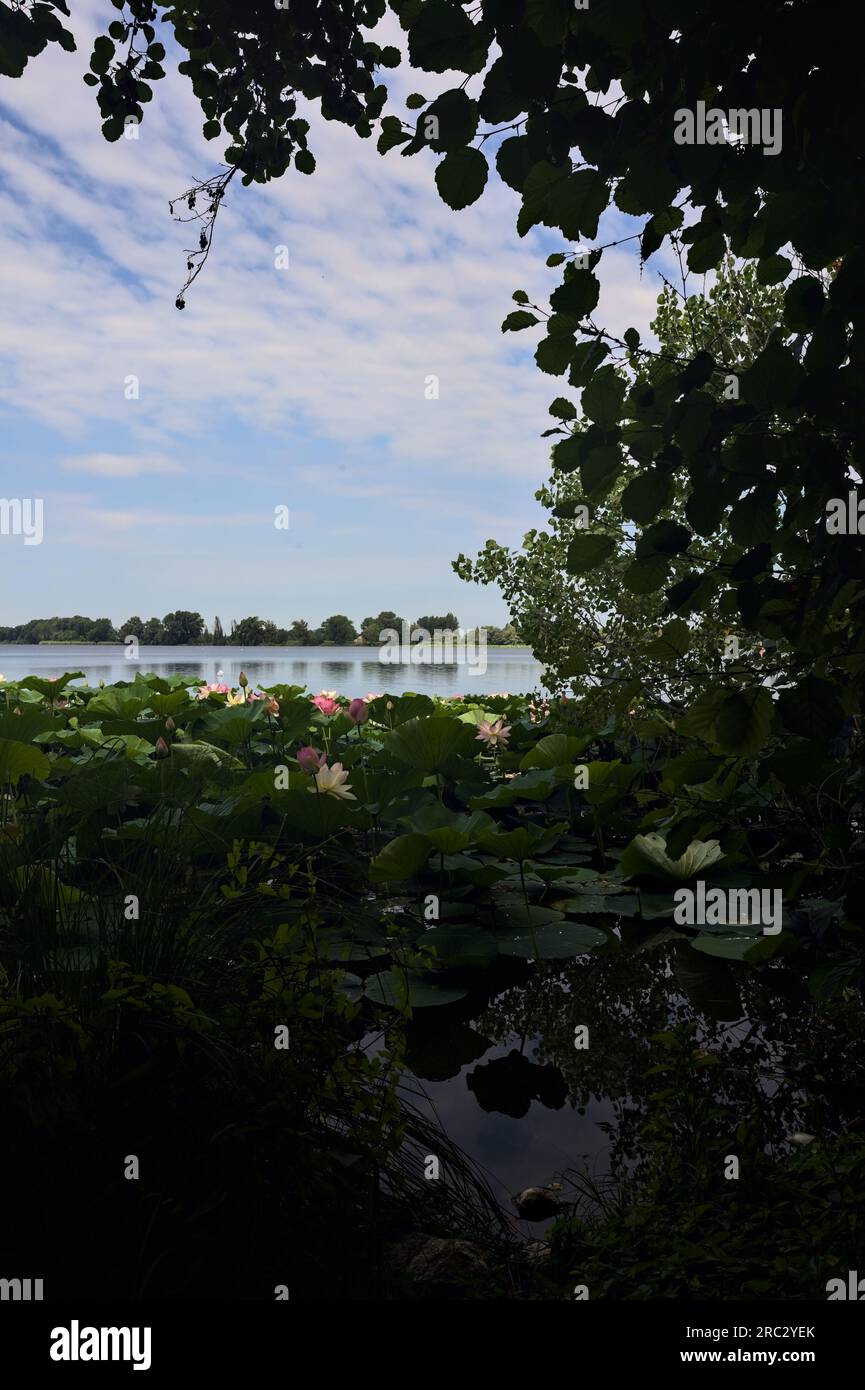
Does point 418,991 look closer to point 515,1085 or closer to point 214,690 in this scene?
point 515,1085

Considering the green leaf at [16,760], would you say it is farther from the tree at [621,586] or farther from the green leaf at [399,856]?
the tree at [621,586]

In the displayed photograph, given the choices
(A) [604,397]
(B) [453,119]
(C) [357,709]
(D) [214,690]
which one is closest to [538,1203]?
(A) [604,397]

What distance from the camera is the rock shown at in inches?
79.6

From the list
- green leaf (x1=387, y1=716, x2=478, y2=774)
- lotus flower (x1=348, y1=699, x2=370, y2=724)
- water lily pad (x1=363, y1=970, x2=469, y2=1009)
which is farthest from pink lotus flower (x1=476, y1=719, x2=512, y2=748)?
water lily pad (x1=363, y1=970, x2=469, y2=1009)

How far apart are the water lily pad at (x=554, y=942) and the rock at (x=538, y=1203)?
1448 mm

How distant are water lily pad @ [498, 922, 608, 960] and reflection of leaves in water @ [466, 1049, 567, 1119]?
2.27 ft

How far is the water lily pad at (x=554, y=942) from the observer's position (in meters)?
3.54

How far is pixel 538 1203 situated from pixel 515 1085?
64 cm

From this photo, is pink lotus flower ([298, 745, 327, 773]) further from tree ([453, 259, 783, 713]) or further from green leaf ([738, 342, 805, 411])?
green leaf ([738, 342, 805, 411])

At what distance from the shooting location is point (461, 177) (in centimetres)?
144

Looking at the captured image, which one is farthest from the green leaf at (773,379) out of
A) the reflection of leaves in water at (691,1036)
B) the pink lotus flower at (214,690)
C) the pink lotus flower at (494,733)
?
the pink lotus flower at (214,690)
